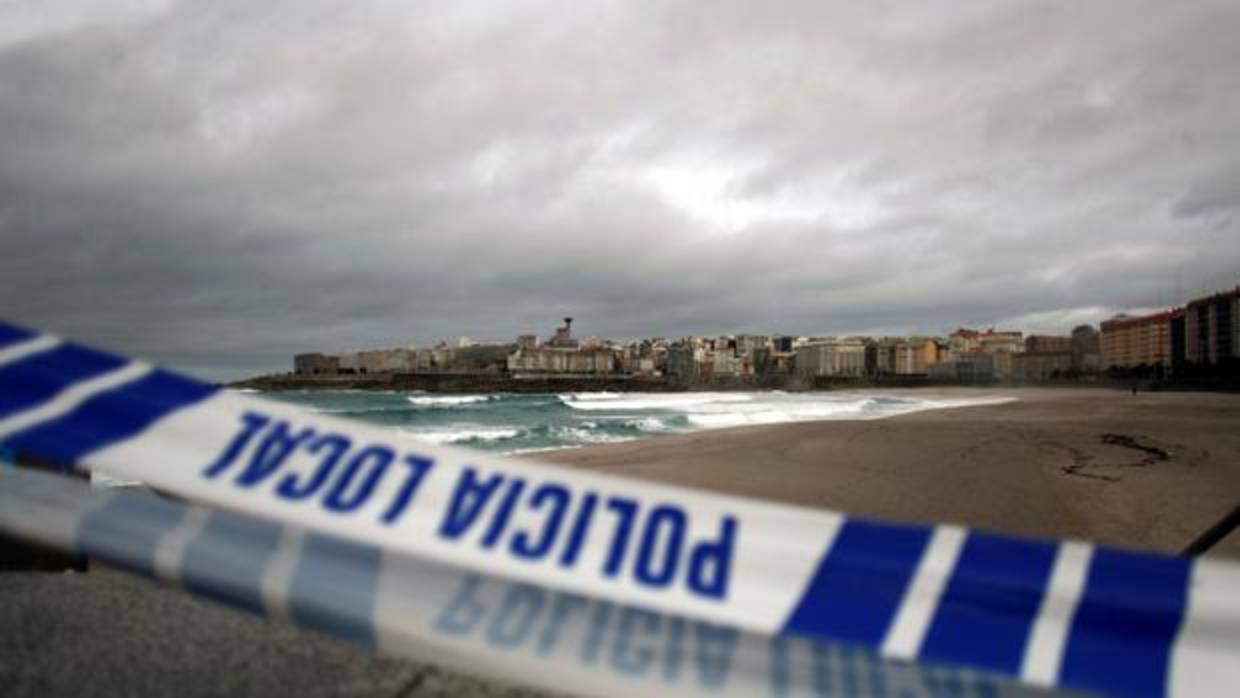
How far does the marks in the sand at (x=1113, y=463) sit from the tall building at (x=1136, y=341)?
115 metres

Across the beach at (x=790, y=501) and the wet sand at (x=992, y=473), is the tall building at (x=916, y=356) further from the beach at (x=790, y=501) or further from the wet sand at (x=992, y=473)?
the wet sand at (x=992, y=473)

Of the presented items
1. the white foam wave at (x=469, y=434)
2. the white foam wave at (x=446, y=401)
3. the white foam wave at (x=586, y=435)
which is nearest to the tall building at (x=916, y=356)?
the white foam wave at (x=446, y=401)

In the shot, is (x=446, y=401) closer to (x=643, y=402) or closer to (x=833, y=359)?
(x=643, y=402)

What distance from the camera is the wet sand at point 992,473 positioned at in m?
6.21

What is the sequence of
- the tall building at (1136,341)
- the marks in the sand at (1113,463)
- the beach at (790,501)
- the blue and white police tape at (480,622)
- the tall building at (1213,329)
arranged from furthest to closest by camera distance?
the tall building at (1136,341) < the tall building at (1213,329) < the marks in the sand at (1113,463) < the beach at (790,501) < the blue and white police tape at (480,622)

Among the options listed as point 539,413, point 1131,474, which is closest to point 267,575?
point 1131,474

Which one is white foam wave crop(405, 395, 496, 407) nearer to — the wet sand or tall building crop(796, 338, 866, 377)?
the wet sand

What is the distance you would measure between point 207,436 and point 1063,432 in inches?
582

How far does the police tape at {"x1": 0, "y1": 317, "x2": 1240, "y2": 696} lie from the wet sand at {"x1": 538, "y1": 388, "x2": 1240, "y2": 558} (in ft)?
12.8

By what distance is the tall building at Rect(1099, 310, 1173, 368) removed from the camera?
11356 cm

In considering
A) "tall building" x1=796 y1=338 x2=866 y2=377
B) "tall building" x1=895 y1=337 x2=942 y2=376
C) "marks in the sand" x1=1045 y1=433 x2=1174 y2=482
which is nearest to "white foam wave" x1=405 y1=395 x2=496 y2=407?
"marks in the sand" x1=1045 y1=433 x2=1174 y2=482

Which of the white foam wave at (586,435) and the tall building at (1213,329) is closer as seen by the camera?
the white foam wave at (586,435)

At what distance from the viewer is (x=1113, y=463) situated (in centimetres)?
959

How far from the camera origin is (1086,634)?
1.45m
